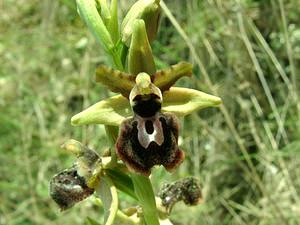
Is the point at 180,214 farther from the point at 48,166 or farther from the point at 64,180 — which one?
the point at 64,180

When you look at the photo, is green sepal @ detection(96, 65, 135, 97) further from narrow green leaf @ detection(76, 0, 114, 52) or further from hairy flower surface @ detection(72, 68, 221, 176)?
narrow green leaf @ detection(76, 0, 114, 52)

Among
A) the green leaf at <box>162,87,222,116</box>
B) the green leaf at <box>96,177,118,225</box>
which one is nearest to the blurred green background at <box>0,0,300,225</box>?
the green leaf at <box>96,177,118,225</box>

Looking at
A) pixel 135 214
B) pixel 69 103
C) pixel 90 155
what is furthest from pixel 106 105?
pixel 69 103

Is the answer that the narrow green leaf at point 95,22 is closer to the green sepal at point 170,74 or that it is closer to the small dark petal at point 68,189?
the green sepal at point 170,74

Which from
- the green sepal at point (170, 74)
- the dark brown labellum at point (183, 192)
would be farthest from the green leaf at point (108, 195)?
the green sepal at point (170, 74)

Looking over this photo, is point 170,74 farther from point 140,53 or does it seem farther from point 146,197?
point 146,197
